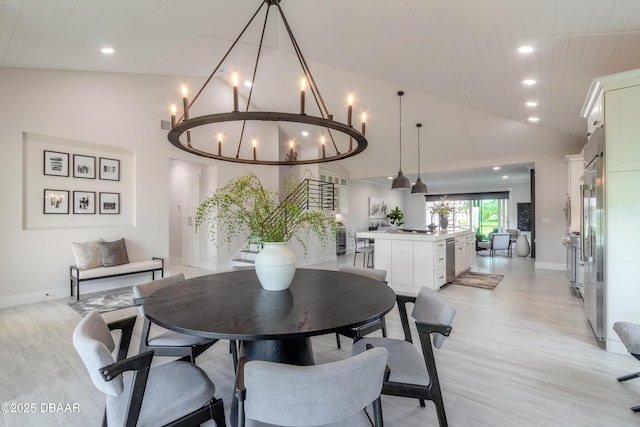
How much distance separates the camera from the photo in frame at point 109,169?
5.21 metres

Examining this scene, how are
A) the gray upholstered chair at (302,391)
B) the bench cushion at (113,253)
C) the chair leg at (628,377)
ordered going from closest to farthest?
the gray upholstered chair at (302,391)
the chair leg at (628,377)
the bench cushion at (113,253)

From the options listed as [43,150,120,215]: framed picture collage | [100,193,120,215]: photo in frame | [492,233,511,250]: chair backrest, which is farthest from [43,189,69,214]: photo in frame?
[492,233,511,250]: chair backrest

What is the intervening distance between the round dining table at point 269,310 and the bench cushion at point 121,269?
3405mm

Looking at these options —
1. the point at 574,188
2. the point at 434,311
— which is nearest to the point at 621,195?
the point at 434,311

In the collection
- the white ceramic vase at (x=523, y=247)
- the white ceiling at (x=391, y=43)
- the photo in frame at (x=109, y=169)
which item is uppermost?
the white ceiling at (x=391, y=43)

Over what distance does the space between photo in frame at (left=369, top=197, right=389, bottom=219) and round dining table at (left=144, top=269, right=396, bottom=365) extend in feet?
29.5

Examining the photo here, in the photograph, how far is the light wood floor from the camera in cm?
191

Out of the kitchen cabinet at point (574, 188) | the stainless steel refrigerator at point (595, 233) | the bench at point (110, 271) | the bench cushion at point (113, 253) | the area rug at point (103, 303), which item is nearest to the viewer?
the stainless steel refrigerator at point (595, 233)

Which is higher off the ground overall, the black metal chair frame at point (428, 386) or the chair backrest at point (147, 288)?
the chair backrest at point (147, 288)

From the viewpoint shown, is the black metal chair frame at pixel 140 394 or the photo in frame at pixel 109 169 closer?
the black metal chair frame at pixel 140 394

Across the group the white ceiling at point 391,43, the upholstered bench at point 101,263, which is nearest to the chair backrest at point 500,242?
the white ceiling at point 391,43

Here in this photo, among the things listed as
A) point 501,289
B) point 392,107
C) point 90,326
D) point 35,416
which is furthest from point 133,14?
point 501,289

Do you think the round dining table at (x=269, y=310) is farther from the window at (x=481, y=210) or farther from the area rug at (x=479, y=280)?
the window at (x=481, y=210)

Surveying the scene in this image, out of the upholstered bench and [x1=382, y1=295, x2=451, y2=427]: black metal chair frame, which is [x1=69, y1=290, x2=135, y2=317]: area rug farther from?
[x1=382, y1=295, x2=451, y2=427]: black metal chair frame
